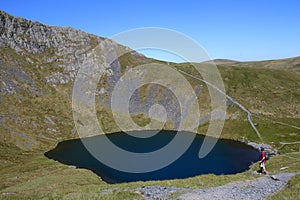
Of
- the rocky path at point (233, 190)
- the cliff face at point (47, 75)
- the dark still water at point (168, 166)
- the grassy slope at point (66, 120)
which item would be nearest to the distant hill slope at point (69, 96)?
the cliff face at point (47, 75)

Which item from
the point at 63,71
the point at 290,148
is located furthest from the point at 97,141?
the point at 290,148

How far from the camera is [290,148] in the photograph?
92562 mm

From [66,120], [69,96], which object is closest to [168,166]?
[66,120]

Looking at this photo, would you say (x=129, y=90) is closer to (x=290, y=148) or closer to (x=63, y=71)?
(x=63, y=71)

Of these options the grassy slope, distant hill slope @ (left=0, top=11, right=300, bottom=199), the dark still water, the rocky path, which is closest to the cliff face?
distant hill slope @ (left=0, top=11, right=300, bottom=199)

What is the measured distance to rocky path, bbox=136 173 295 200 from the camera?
2633 cm

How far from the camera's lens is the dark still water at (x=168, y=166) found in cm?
7325

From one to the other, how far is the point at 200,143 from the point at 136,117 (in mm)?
46254

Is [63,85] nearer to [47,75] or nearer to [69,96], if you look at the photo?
[69,96]

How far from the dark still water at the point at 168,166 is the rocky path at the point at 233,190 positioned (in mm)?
40244

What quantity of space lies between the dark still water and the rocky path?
40.2m

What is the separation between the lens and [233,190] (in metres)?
28.0

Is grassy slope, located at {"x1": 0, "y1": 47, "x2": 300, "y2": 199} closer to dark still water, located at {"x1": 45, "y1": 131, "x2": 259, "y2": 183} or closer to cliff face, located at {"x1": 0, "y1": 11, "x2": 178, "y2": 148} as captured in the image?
cliff face, located at {"x1": 0, "y1": 11, "x2": 178, "y2": 148}

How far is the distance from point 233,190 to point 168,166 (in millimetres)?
52756
